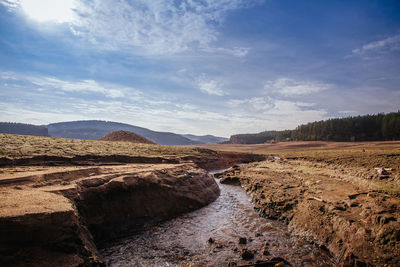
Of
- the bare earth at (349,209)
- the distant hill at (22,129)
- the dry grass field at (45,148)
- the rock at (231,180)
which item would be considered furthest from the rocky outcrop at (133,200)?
the distant hill at (22,129)

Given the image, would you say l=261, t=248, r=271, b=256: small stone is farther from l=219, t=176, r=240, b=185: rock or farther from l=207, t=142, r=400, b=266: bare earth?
l=219, t=176, r=240, b=185: rock

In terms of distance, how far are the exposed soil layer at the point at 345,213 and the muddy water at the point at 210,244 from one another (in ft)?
1.83

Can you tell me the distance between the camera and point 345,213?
6629mm

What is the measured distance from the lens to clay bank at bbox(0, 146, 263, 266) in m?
4.12

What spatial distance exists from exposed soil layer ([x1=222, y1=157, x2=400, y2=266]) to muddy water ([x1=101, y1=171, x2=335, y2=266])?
1.83ft

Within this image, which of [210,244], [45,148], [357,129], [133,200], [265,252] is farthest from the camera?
[357,129]

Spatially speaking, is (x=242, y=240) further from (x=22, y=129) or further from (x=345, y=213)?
(x=22, y=129)

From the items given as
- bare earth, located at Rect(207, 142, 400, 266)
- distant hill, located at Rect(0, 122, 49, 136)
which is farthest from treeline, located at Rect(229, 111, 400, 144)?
distant hill, located at Rect(0, 122, 49, 136)

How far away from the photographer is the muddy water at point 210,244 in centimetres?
566

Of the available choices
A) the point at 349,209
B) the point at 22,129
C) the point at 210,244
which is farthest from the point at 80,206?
the point at 22,129

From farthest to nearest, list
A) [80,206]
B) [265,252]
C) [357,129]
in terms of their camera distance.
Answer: [357,129] < [80,206] < [265,252]

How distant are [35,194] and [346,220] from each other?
9.52 meters

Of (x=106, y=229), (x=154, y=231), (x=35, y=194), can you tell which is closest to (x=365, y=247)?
(x=154, y=231)

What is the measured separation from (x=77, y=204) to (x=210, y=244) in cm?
473
